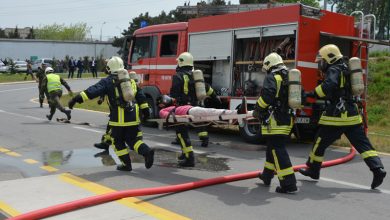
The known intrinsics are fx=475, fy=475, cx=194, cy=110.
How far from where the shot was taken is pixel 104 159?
8359 mm

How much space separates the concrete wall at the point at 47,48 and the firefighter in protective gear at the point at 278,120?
58.6 m

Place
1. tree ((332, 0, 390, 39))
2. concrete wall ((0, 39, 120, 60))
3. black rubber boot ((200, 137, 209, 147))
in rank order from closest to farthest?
1. black rubber boot ((200, 137, 209, 147))
2. tree ((332, 0, 390, 39))
3. concrete wall ((0, 39, 120, 60))

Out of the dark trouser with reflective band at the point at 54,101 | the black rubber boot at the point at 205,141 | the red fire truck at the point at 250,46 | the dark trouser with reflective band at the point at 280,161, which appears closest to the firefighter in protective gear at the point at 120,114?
the dark trouser with reflective band at the point at 280,161

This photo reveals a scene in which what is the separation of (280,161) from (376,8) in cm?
4580

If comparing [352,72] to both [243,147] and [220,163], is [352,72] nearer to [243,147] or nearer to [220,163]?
[220,163]

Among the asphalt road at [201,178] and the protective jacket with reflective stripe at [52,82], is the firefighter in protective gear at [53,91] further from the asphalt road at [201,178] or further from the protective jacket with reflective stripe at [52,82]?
the asphalt road at [201,178]

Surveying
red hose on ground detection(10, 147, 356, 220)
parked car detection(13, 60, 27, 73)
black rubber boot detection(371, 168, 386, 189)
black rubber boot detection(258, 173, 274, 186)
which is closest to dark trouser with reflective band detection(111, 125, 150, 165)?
red hose on ground detection(10, 147, 356, 220)

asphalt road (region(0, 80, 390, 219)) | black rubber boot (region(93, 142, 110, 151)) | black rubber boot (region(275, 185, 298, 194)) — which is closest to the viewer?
asphalt road (region(0, 80, 390, 219))

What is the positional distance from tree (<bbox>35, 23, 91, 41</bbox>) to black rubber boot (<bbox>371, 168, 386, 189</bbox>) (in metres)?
91.5

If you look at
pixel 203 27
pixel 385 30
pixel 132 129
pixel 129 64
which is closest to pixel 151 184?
pixel 132 129

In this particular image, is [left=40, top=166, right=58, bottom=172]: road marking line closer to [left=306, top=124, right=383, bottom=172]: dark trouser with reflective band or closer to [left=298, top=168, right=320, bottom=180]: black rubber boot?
[left=298, top=168, right=320, bottom=180]: black rubber boot

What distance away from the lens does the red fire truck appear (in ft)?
31.6

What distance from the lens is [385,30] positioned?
4900cm

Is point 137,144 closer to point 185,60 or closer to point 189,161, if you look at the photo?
point 189,161
